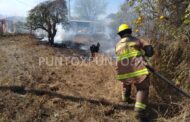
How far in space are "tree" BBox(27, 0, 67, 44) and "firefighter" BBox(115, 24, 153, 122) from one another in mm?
9410

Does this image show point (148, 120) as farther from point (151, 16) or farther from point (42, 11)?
point (42, 11)

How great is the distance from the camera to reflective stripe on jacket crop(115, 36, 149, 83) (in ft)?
15.1

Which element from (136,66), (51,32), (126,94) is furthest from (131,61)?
(51,32)

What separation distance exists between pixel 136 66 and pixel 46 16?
33.7 ft

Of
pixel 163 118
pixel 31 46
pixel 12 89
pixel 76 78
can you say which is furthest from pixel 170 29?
pixel 31 46

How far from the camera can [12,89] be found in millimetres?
5176

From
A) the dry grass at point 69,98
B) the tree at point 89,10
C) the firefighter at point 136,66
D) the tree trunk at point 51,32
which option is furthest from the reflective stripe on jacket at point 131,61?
the tree at point 89,10

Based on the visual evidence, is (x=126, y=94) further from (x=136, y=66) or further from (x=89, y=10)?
(x=89, y=10)

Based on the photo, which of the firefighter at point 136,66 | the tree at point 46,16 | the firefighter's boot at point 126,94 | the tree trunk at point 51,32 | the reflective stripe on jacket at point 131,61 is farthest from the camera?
the tree at point 46,16

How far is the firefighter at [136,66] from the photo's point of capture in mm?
4467

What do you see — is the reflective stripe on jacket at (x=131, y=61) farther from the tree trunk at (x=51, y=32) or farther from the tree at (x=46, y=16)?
the tree at (x=46, y=16)

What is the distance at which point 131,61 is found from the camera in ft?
15.4

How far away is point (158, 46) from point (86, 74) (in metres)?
2.13

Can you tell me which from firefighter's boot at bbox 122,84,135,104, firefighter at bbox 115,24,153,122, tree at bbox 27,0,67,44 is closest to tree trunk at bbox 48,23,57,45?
tree at bbox 27,0,67,44
